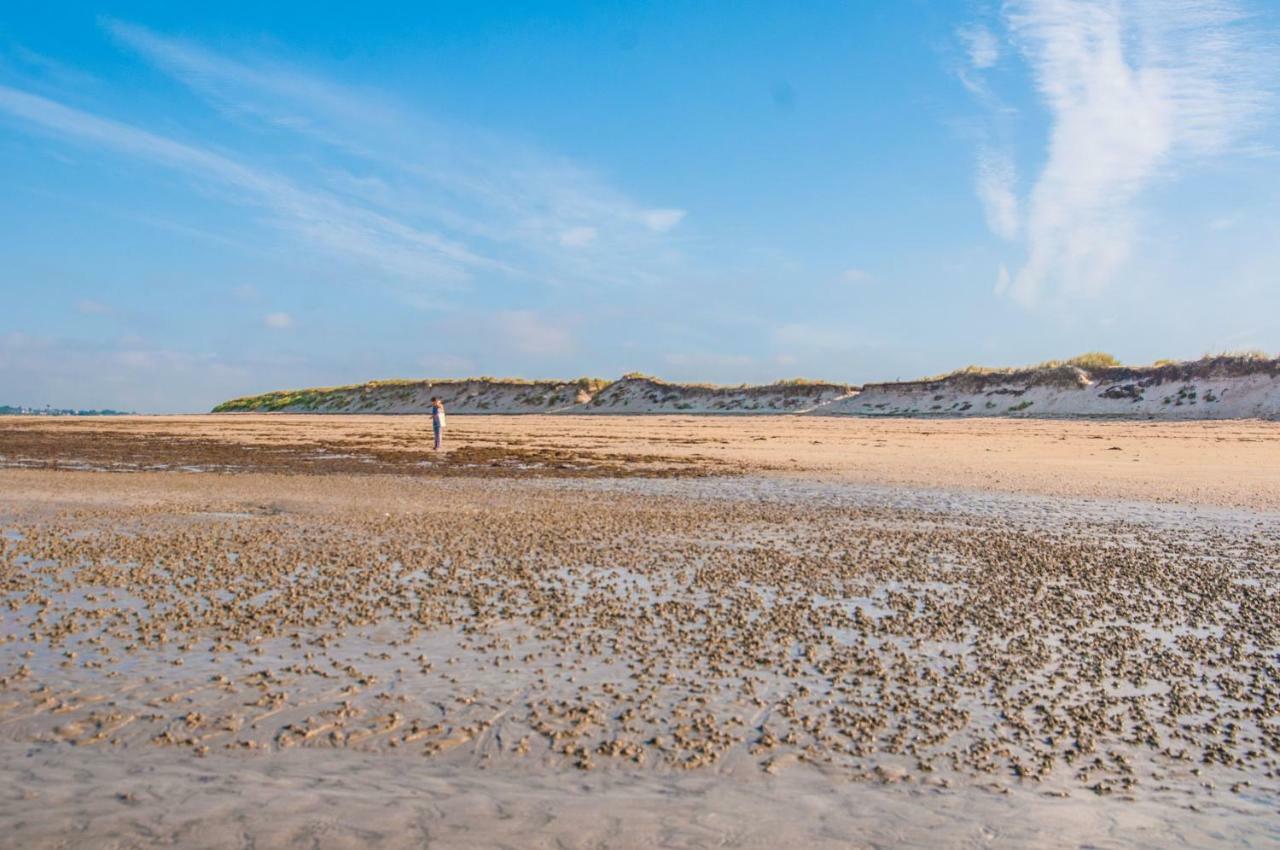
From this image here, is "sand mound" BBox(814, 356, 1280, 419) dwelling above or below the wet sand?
above

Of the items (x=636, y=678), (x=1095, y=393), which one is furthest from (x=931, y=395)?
(x=636, y=678)

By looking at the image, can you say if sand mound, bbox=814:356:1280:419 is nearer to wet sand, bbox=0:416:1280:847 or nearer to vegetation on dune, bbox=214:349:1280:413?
vegetation on dune, bbox=214:349:1280:413

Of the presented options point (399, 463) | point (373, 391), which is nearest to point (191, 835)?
point (399, 463)

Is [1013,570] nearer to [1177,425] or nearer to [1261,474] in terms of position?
[1261,474]

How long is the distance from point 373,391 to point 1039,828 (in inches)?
4121

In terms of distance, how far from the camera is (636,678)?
6602 mm

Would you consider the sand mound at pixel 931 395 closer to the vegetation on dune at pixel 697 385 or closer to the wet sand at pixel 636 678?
the vegetation on dune at pixel 697 385

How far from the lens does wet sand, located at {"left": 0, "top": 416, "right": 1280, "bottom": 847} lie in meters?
4.59

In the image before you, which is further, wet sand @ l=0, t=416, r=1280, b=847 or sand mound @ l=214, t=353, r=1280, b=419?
sand mound @ l=214, t=353, r=1280, b=419

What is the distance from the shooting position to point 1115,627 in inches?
322

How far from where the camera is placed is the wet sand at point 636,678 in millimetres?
4594

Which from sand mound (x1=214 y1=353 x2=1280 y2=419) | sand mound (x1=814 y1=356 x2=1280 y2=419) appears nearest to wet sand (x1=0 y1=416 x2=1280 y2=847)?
sand mound (x1=814 y1=356 x2=1280 y2=419)

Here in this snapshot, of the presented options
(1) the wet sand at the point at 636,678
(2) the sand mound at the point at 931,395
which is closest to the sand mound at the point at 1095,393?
(2) the sand mound at the point at 931,395

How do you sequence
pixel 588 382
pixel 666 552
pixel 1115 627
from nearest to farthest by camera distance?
pixel 1115 627 < pixel 666 552 < pixel 588 382
